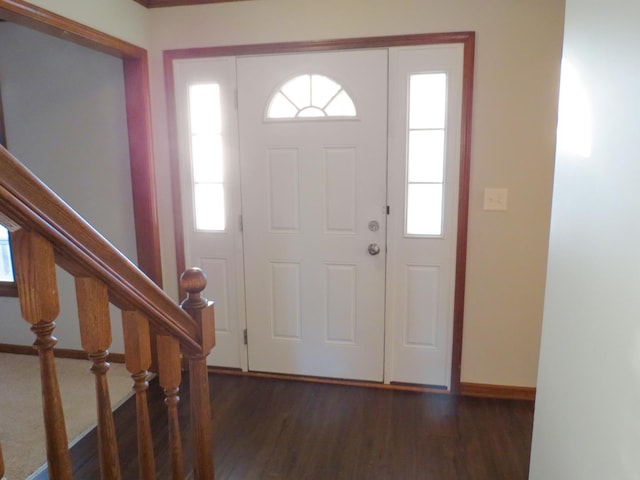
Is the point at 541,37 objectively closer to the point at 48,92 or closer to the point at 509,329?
the point at 509,329

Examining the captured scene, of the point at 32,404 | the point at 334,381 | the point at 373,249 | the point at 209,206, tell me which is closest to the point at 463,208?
the point at 373,249

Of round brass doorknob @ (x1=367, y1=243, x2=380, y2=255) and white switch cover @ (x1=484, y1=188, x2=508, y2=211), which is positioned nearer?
white switch cover @ (x1=484, y1=188, x2=508, y2=211)

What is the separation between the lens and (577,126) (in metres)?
1.23

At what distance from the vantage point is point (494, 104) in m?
2.33

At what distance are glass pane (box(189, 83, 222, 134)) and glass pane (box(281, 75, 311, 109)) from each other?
0.45 m

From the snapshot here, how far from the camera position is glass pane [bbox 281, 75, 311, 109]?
251 cm

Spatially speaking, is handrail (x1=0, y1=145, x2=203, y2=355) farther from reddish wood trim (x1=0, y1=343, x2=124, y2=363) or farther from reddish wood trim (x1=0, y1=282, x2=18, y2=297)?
reddish wood trim (x1=0, y1=282, x2=18, y2=297)

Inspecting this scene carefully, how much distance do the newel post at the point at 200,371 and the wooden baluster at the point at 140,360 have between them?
173 millimetres

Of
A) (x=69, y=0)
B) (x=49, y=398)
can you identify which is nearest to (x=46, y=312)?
(x=49, y=398)

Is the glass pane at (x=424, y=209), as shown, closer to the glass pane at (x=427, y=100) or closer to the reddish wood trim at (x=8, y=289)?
the glass pane at (x=427, y=100)

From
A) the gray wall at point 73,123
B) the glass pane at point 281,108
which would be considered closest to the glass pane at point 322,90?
the glass pane at point 281,108

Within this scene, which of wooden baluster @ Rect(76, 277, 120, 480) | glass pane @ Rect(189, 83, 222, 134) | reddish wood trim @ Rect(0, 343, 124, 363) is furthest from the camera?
reddish wood trim @ Rect(0, 343, 124, 363)

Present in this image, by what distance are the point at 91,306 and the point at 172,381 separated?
0.36 m

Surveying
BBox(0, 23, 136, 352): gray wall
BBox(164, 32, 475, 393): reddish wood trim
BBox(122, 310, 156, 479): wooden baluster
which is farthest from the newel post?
BBox(0, 23, 136, 352): gray wall
